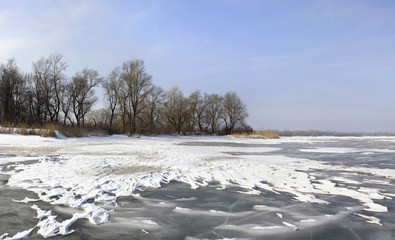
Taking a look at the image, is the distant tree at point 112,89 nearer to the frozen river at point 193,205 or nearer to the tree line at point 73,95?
the tree line at point 73,95

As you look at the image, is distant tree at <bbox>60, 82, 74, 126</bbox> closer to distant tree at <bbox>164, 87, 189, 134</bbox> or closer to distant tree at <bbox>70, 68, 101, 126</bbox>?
distant tree at <bbox>70, 68, 101, 126</bbox>

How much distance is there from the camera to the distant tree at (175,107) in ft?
190

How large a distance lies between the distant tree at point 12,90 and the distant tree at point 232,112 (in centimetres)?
4264

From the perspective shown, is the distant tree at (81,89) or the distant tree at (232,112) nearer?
the distant tree at (81,89)

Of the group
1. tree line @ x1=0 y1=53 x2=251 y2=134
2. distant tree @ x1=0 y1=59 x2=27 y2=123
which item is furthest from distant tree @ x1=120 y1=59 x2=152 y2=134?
distant tree @ x1=0 y1=59 x2=27 y2=123

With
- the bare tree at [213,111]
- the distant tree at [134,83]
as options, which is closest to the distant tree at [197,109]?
the bare tree at [213,111]

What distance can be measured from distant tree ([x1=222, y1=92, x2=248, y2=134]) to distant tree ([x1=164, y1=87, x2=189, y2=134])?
11.5m

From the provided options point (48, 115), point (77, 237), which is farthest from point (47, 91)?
point (77, 237)

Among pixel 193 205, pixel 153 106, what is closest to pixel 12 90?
pixel 153 106

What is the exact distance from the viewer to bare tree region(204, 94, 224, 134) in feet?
210

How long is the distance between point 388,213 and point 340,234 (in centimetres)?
137

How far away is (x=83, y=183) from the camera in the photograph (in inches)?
208

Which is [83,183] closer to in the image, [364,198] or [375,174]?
[364,198]

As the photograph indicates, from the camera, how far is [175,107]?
57969 mm
